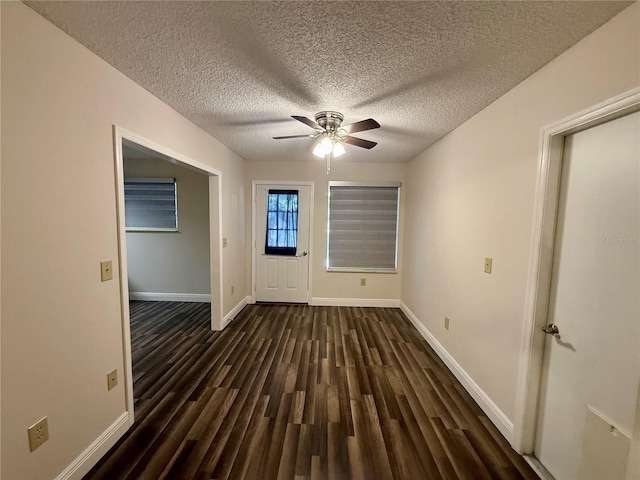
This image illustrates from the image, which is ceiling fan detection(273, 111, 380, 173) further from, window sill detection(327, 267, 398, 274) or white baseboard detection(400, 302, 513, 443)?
white baseboard detection(400, 302, 513, 443)

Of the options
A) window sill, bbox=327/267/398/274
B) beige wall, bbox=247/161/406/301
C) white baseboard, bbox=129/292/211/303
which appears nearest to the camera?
beige wall, bbox=247/161/406/301

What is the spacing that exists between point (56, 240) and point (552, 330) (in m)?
2.79

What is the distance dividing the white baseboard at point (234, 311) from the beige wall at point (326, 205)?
1.93ft

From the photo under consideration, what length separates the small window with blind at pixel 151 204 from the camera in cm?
401

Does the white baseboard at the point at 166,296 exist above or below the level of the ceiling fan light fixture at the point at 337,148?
below

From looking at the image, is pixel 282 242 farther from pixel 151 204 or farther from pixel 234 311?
pixel 151 204

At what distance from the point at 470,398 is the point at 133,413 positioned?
2.66m

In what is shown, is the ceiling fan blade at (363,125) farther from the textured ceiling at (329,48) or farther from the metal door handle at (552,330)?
the metal door handle at (552,330)

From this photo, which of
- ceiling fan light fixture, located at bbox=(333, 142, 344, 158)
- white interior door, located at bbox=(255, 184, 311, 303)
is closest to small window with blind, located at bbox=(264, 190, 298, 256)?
white interior door, located at bbox=(255, 184, 311, 303)

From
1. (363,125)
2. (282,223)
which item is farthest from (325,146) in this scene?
(282,223)

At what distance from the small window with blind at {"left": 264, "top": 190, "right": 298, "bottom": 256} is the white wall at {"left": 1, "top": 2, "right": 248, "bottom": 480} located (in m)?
2.42

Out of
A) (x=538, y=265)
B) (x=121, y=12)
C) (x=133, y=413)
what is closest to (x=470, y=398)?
(x=538, y=265)

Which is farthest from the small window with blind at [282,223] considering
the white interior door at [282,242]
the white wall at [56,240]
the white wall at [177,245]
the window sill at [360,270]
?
the white wall at [56,240]

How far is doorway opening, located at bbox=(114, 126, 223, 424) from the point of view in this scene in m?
1.60
